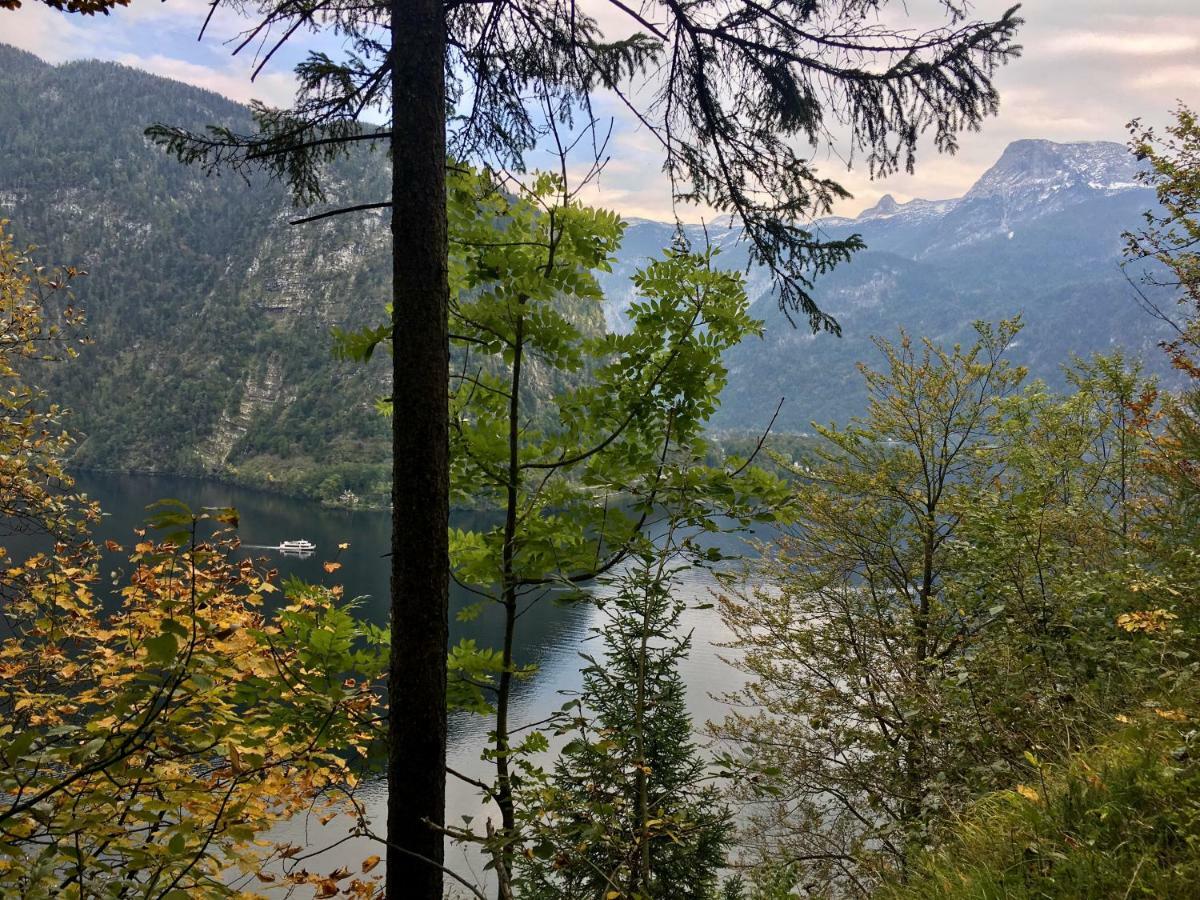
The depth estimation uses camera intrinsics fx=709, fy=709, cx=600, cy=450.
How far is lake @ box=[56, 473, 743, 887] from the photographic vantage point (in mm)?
19375

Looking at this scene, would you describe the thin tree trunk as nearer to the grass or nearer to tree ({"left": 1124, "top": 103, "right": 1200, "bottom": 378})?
the grass

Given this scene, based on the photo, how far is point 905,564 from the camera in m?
10.6

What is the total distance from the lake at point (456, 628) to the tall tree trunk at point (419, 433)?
0.97 ft

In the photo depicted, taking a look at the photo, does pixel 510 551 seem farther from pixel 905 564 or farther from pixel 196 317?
pixel 196 317

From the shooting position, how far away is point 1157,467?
19.5 ft

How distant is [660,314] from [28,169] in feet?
836

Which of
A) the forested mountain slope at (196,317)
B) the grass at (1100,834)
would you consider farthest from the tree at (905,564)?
the forested mountain slope at (196,317)

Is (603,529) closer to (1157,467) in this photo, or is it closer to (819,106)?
(819,106)

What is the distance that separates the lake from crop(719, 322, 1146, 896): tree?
72.8 inches

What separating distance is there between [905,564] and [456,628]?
31323 mm

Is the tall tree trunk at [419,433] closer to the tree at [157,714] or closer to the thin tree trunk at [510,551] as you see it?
the tree at [157,714]

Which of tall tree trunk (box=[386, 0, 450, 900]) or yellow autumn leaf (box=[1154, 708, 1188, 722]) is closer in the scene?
yellow autumn leaf (box=[1154, 708, 1188, 722])

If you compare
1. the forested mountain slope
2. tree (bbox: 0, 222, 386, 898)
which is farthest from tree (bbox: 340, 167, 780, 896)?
the forested mountain slope

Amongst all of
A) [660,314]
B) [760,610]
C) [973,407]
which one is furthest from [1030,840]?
[973,407]
